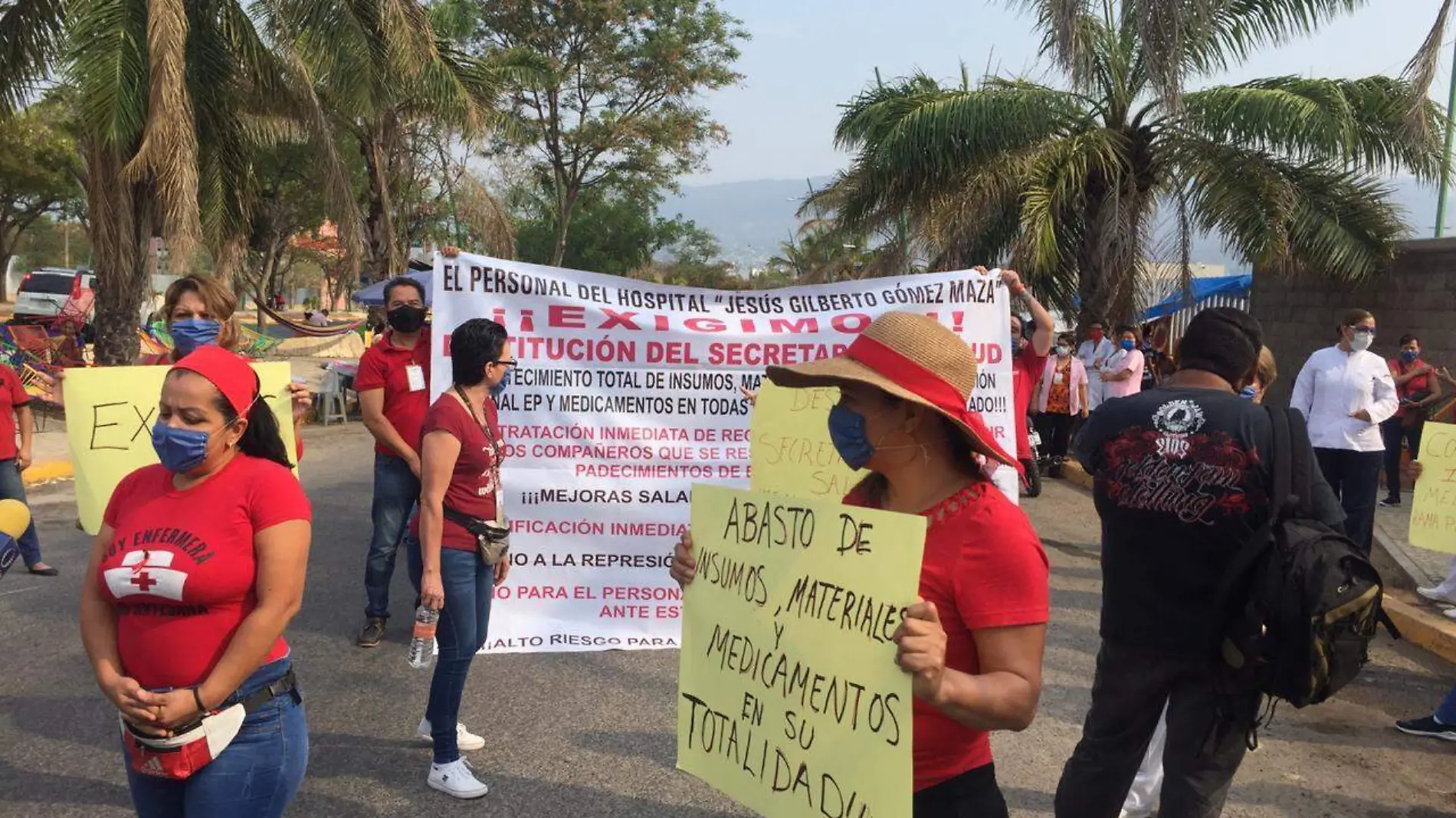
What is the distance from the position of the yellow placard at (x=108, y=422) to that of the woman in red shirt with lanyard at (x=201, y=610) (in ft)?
5.34

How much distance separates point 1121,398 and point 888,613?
5.41ft

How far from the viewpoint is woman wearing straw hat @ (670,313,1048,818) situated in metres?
1.85

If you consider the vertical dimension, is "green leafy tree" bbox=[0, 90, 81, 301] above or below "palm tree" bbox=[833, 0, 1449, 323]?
above

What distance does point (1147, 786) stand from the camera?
3820mm

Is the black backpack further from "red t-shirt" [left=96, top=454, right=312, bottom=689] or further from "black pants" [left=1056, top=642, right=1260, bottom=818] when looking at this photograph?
"red t-shirt" [left=96, top=454, right=312, bottom=689]

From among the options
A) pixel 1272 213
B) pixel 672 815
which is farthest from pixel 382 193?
pixel 672 815

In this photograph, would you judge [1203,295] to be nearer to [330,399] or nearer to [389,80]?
[389,80]

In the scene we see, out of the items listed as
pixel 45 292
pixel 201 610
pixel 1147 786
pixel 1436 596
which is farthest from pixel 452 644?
pixel 45 292

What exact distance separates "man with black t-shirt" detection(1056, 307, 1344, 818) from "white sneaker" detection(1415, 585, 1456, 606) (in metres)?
4.91

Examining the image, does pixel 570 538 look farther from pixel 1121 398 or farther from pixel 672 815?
pixel 1121 398

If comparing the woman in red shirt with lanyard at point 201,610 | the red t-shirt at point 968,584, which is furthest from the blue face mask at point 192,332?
the red t-shirt at point 968,584

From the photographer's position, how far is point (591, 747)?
Result: 4301mm

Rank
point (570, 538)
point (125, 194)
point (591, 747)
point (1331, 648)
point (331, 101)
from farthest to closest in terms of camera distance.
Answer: point (331, 101)
point (125, 194)
point (570, 538)
point (591, 747)
point (1331, 648)

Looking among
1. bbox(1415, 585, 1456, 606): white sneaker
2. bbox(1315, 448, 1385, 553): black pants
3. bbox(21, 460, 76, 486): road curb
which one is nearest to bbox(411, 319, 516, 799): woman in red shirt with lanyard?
bbox(1315, 448, 1385, 553): black pants
